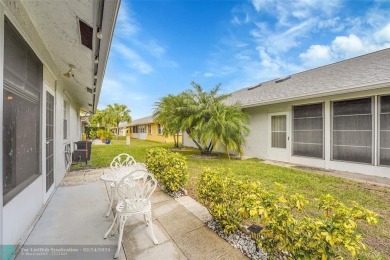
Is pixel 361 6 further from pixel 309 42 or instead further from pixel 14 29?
pixel 14 29

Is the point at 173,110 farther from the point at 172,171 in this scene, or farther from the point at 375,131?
the point at 375,131

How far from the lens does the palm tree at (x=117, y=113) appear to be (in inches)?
1442

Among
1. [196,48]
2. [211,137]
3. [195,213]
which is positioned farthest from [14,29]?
[196,48]

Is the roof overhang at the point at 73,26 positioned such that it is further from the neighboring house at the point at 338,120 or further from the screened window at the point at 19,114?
the neighboring house at the point at 338,120

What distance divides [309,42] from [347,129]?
324 inches

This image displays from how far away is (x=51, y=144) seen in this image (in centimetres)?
451

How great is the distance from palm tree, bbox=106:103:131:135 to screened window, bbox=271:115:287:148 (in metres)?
34.0

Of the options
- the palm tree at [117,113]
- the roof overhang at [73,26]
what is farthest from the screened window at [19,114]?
the palm tree at [117,113]

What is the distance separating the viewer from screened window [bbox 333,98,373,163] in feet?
19.6

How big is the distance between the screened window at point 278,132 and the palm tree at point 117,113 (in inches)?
1340

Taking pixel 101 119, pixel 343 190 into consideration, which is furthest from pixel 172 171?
pixel 101 119

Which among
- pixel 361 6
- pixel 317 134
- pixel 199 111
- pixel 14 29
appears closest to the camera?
pixel 14 29

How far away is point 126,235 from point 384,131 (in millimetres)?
7610

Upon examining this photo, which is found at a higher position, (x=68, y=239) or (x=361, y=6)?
(x=361, y=6)
